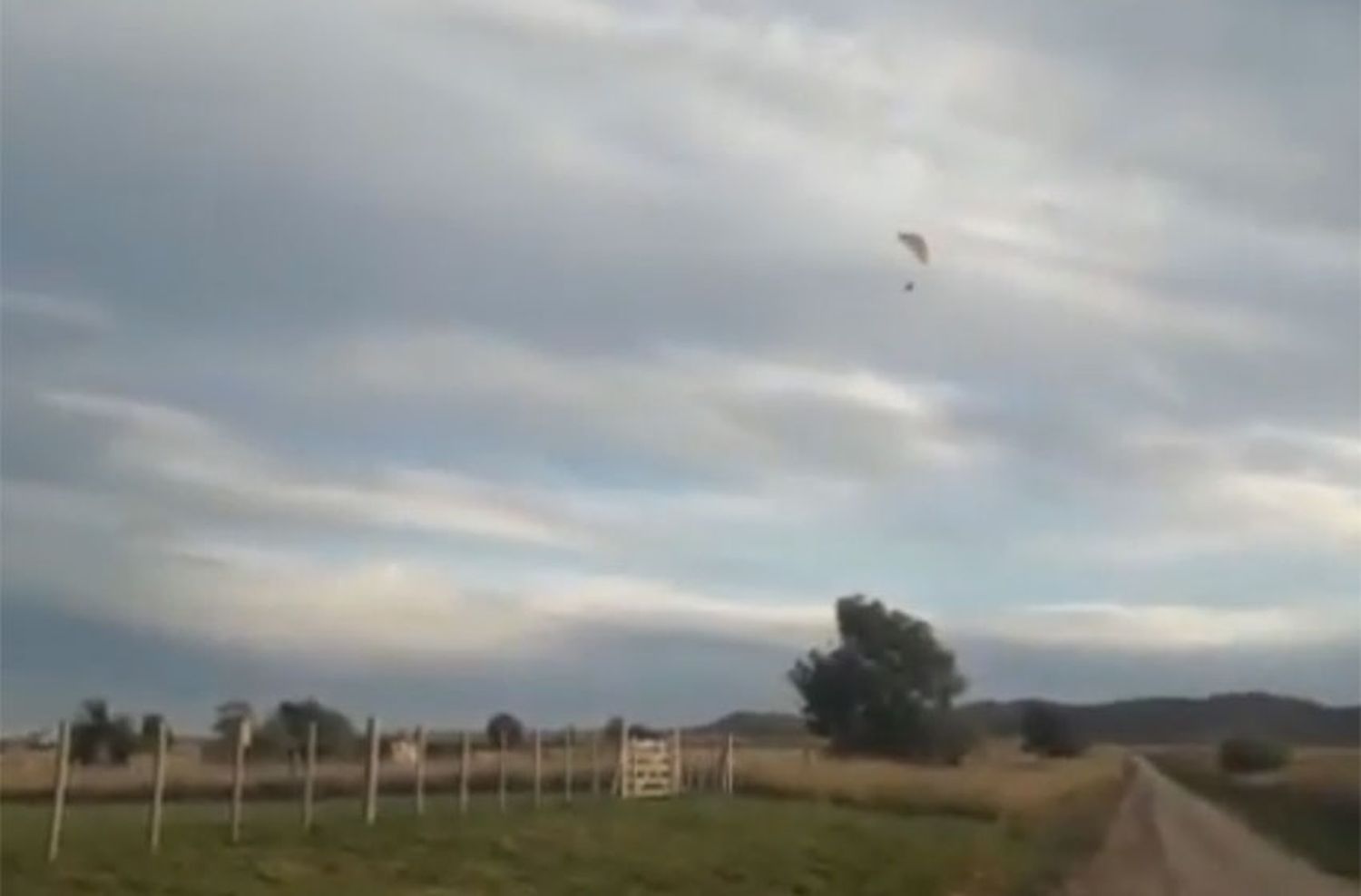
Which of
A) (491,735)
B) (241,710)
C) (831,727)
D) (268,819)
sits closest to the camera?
(268,819)

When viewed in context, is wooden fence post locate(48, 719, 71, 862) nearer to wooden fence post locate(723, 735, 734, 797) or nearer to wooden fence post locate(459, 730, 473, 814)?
wooden fence post locate(459, 730, 473, 814)

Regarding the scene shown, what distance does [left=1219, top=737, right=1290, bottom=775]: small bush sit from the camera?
133 ft

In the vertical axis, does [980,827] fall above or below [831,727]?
below

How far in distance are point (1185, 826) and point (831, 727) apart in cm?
3354

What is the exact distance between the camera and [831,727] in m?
67.9

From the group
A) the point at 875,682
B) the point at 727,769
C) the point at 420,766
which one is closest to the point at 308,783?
the point at 420,766

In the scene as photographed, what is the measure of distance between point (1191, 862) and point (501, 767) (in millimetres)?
9981

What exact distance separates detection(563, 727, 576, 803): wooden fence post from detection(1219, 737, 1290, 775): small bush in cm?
967

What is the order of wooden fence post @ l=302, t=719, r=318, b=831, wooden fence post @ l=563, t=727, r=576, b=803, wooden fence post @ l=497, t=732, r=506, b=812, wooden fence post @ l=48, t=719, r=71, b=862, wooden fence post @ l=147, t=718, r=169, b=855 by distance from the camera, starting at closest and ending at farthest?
1. wooden fence post @ l=48, t=719, r=71, b=862
2. wooden fence post @ l=147, t=718, r=169, b=855
3. wooden fence post @ l=302, t=719, r=318, b=831
4. wooden fence post @ l=497, t=732, r=506, b=812
5. wooden fence post @ l=563, t=727, r=576, b=803

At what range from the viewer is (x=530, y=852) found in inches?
1053

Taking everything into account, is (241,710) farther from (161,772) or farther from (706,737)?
(706,737)

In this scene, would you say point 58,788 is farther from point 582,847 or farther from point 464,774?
point 464,774

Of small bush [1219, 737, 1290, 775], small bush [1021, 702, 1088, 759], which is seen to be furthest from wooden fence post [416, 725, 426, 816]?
small bush [1021, 702, 1088, 759]

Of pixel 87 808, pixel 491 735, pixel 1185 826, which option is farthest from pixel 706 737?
pixel 87 808
